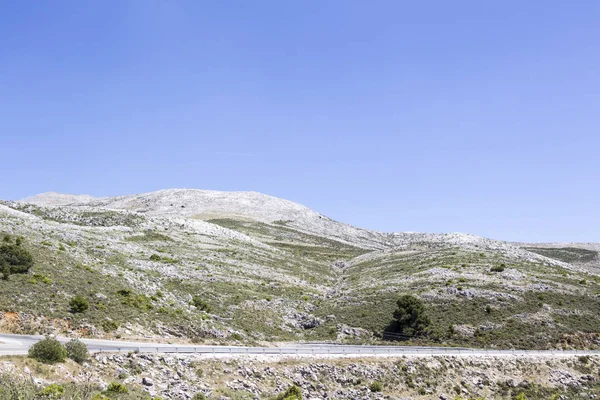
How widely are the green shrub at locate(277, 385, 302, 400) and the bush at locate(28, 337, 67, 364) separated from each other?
14695mm

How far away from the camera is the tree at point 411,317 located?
56.6m

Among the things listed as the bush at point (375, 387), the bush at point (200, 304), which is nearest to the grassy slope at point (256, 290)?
the bush at point (200, 304)

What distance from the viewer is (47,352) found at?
82.0 feet

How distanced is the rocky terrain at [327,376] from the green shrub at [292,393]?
0.74 metres

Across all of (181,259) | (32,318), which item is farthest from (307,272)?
(32,318)

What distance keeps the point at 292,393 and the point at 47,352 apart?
16557 mm

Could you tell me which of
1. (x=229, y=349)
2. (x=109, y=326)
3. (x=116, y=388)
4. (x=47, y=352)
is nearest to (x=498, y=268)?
(x=229, y=349)

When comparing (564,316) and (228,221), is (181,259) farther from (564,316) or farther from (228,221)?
(228,221)

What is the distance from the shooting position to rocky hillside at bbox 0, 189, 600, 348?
4172 centimetres

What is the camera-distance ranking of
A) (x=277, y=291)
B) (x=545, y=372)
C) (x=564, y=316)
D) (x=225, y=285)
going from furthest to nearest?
→ (x=277, y=291)
(x=225, y=285)
(x=564, y=316)
(x=545, y=372)

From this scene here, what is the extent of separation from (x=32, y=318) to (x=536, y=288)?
67.9 meters

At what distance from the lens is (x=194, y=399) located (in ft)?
88.9

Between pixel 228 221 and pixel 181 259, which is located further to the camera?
pixel 228 221

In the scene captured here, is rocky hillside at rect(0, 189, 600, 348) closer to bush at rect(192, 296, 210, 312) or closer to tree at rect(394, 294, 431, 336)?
bush at rect(192, 296, 210, 312)
